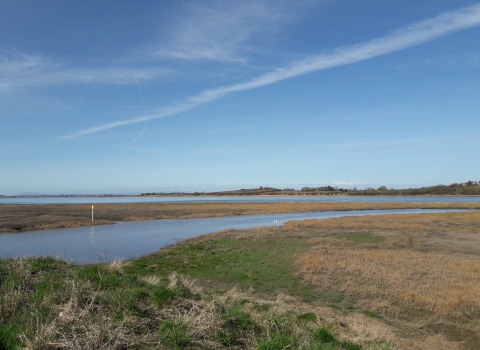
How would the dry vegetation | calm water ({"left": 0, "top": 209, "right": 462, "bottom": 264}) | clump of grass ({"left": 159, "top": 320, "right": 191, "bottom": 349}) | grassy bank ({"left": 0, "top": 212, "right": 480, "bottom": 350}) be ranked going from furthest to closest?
calm water ({"left": 0, "top": 209, "right": 462, "bottom": 264}) → the dry vegetation → grassy bank ({"left": 0, "top": 212, "right": 480, "bottom": 350}) → clump of grass ({"left": 159, "top": 320, "right": 191, "bottom": 349})

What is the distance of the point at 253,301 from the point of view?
10.1 metres

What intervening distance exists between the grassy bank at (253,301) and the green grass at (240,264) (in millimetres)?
53

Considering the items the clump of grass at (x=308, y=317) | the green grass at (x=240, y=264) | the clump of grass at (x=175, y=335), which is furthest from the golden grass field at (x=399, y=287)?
the clump of grass at (x=175, y=335)

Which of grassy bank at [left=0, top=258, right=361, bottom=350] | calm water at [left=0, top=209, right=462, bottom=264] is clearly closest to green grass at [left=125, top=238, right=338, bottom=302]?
calm water at [left=0, top=209, right=462, bottom=264]

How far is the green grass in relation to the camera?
531 inches

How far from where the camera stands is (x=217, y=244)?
76.0 ft

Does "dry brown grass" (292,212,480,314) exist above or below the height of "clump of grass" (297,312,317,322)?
below

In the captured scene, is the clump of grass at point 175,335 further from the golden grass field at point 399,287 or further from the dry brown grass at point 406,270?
the dry brown grass at point 406,270

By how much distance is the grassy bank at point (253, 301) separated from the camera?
5848 mm

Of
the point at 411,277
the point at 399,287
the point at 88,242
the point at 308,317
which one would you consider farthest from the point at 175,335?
the point at 88,242

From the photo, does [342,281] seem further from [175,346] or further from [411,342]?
[175,346]

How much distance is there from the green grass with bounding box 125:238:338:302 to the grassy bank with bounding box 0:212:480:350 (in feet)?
0.17

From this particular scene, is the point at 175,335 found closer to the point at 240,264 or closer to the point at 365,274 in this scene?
the point at 365,274

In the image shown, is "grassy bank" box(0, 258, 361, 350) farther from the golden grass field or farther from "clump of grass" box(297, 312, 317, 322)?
the golden grass field
